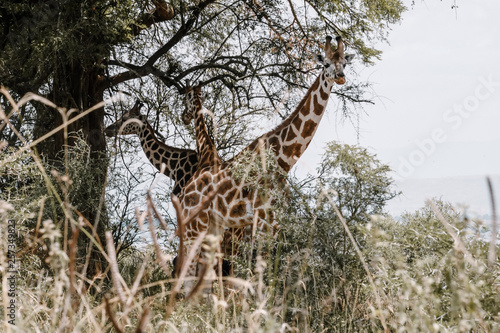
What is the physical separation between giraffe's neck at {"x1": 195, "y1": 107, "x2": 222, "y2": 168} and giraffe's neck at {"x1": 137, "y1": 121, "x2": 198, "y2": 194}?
0.56 m

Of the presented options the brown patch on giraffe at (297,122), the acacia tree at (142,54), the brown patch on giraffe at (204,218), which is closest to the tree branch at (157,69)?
the acacia tree at (142,54)

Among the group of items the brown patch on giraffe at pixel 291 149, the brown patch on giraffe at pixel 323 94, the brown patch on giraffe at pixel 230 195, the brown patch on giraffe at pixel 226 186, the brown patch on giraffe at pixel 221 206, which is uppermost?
the brown patch on giraffe at pixel 323 94

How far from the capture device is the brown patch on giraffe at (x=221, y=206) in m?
4.99

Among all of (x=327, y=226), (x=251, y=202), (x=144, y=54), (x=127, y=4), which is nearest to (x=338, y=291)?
(x=327, y=226)

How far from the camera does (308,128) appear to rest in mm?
4992

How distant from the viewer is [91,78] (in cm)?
703

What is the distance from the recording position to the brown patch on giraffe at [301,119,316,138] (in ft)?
16.3

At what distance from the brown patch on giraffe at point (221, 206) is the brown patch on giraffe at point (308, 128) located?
944 mm

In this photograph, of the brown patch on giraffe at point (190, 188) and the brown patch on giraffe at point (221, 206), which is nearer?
the brown patch on giraffe at point (221, 206)

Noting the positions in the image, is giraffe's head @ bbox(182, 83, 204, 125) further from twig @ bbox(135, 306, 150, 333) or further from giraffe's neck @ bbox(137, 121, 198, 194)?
twig @ bbox(135, 306, 150, 333)

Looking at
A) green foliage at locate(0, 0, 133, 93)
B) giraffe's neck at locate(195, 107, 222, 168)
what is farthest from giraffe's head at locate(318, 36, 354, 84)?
green foliage at locate(0, 0, 133, 93)

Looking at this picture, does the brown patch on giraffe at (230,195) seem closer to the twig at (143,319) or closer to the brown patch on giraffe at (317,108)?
the brown patch on giraffe at (317,108)

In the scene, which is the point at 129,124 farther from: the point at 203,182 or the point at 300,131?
the point at 300,131

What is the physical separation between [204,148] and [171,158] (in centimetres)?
96
